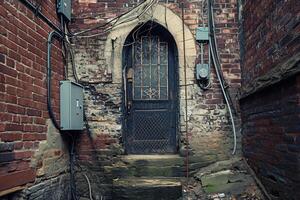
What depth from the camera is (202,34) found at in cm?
515

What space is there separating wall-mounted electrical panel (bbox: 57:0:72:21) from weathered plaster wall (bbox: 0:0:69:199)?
14cm

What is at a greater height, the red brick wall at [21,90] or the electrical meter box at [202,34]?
the electrical meter box at [202,34]

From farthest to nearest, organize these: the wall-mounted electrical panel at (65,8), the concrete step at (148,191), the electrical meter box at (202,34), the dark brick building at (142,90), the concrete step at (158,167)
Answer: the electrical meter box at (202,34)
the concrete step at (158,167)
the wall-mounted electrical panel at (65,8)
the concrete step at (148,191)
the dark brick building at (142,90)

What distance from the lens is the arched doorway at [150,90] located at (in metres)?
5.33

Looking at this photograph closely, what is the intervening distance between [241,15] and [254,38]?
0.76 metres

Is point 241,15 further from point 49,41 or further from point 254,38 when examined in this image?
point 49,41

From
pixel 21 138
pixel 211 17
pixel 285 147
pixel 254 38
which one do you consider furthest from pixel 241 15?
pixel 21 138

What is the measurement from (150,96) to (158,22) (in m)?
1.15

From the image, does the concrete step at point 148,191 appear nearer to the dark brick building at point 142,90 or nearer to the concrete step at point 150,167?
the dark brick building at point 142,90

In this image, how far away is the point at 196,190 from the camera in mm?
4660

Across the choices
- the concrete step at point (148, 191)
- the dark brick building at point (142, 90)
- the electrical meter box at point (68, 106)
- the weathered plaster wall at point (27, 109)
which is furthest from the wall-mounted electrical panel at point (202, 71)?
the weathered plaster wall at point (27, 109)

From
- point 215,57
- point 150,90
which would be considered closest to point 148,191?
point 150,90

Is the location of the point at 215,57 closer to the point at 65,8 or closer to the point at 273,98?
the point at 273,98

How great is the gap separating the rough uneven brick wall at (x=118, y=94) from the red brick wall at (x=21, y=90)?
980 millimetres
